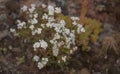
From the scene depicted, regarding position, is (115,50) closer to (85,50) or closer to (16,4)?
(85,50)

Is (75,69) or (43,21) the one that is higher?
(43,21)

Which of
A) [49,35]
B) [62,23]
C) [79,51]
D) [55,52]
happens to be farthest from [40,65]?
[79,51]

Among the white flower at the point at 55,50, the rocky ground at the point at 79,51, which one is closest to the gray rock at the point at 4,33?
the rocky ground at the point at 79,51

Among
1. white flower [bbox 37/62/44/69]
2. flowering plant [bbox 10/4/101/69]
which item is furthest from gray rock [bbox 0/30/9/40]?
white flower [bbox 37/62/44/69]

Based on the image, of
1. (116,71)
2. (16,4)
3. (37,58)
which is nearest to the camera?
(37,58)

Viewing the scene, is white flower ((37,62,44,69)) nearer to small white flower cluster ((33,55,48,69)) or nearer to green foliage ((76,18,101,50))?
small white flower cluster ((33,55,48,69))

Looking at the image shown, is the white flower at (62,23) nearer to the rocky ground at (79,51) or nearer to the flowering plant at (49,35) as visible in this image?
the flowering plant at (49,35)

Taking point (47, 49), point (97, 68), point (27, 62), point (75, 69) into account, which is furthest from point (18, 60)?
point (97, 68)

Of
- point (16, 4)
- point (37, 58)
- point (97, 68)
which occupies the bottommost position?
point (97, 68)
